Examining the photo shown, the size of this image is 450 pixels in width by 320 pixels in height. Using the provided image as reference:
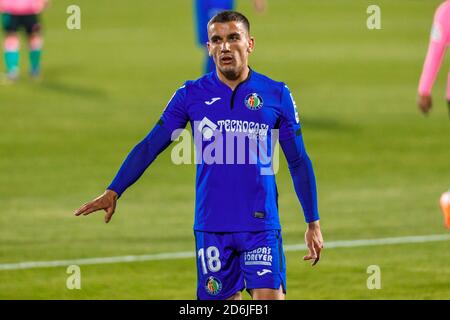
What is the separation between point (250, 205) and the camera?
29.6 ft

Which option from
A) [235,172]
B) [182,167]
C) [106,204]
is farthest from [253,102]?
[182,167]

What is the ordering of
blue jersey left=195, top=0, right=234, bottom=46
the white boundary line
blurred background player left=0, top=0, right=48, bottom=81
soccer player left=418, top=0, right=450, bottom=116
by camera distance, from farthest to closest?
blurred background player left=0, top=0, right=48, bottom=81, blue jersey left=195, top=0, right=234, bottom=46, the white boundary line, soccer player left=418, top=0, right=450, bottom=116

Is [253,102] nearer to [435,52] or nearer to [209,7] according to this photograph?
[435,52]

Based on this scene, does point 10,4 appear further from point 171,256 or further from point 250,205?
point 250,205

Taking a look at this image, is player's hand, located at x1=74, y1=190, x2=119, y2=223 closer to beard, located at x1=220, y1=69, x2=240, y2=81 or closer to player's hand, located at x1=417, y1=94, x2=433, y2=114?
beard, located at x1=220, y1=69, x2=240, y2=81

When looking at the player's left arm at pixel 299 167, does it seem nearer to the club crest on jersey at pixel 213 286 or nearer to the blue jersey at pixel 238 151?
the blue jersey at pixel 238 151

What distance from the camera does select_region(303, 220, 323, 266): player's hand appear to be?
9.02 m

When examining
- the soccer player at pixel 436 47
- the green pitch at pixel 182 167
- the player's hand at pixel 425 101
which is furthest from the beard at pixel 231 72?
the player's hand at pixel 425 101

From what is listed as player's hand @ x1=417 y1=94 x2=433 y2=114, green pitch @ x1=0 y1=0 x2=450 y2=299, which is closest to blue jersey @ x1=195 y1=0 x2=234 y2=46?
green pitch @ x1=0 y1=0 x2=450 y2=299

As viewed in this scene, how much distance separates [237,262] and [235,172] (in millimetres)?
587

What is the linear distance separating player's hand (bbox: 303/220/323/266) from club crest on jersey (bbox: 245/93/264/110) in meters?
0.84

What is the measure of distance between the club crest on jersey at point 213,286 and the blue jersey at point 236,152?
0.32 m

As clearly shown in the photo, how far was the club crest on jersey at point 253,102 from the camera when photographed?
29.5 ft

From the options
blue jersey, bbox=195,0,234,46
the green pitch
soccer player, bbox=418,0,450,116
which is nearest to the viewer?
soccer player, bbox=418,0,450,116
